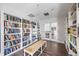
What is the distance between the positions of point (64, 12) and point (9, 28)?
40.0 inches

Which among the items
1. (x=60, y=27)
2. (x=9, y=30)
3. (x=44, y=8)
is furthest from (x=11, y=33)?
(x=60, y=27)

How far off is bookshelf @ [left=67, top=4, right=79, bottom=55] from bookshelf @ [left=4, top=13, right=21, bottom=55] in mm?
925

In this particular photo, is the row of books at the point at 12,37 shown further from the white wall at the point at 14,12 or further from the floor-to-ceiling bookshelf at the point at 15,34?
the white wall at the point at 14,12

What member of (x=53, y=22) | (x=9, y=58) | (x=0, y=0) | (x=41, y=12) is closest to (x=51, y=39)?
(x=53, y=22)

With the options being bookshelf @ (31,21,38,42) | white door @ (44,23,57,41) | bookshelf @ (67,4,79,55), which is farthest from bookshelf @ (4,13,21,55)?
bookshelf @ (67,4,79,55)

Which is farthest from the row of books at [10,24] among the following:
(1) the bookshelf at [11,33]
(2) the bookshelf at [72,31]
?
(2) the bookshelf at [72,31]

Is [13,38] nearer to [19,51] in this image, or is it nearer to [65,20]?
[19,51]

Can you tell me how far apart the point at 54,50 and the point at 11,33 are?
0.84m

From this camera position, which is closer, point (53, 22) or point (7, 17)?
point (7, 17)

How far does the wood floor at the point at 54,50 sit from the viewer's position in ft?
5.08

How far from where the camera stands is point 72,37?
1.57 metres

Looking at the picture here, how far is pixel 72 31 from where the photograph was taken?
1553mm

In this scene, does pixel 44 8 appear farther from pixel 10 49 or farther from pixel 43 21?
pixel 10 49

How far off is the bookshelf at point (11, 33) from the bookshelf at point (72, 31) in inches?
36.4
